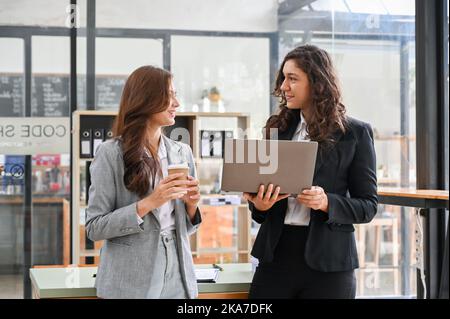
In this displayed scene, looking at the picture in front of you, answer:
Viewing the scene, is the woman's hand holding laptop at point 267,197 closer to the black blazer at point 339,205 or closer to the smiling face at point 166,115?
the black blazer at point 339,205

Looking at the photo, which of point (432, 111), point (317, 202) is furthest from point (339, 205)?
point (432, 111)

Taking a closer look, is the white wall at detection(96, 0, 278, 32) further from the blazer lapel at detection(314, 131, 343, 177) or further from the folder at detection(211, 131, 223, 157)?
the blazer lapel at detection(314, 131, 343, 177)

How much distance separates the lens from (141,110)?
82.6 inches

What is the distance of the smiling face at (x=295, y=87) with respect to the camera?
2.31 metres

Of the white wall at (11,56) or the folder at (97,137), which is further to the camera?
the white wall at (11,56)

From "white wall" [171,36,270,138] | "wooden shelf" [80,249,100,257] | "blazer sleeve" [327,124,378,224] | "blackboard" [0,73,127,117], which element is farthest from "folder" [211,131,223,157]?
"blazer sleeve" [327,124,378,224]

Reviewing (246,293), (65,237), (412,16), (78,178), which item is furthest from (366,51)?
(246,293)

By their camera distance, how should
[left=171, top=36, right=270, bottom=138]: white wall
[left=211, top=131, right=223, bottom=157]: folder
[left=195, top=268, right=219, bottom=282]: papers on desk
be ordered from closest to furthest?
[left=195, top=268, right=219, bottom=282]: papers on desk → [left=211, top=131, right=223, bottom=157]: folder → [left=171, top=36, right=270, bottom=138]: white wall

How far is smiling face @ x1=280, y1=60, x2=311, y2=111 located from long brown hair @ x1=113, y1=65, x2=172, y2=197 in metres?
0.43

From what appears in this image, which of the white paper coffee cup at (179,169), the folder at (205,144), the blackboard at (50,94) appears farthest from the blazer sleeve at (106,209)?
the blackboard at (50,94)

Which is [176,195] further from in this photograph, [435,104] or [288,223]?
[435,104]

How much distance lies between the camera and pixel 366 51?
5.43 m

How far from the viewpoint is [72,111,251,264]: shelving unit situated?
5.24 meters

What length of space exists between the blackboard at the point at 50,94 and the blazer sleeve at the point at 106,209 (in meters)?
3.55
